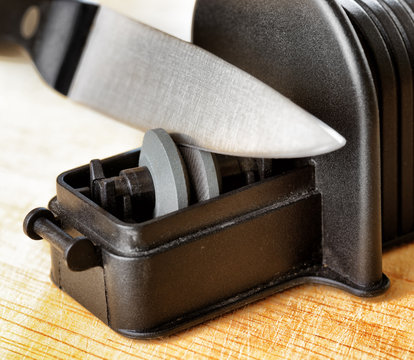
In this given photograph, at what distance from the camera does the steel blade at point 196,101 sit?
27.0 inches

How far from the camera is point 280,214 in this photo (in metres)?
0.76

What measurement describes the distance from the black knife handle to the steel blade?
A: 0.16m

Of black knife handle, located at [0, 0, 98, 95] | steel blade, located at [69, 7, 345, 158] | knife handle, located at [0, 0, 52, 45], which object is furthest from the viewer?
knife handle, located at [0, 0, 52, 45]

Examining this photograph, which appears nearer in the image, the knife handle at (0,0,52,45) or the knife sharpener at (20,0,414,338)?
the knife sharpener at (20,0,414,338)

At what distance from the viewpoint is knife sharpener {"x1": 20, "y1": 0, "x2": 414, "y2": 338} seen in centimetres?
70

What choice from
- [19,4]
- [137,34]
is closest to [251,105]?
[137,34]

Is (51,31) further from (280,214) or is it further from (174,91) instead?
(280,214)

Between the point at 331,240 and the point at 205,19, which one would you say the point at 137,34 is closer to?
the point at 205,19

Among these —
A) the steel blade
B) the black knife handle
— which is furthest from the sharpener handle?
the black knife handle

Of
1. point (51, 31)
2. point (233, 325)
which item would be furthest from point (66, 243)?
point (51, 31)

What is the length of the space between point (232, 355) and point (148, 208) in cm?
17

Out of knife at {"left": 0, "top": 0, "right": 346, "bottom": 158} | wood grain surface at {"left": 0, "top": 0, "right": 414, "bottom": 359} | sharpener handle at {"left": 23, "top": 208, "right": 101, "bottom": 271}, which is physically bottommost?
wood grain surface at {"left": 0, "top": 0, "right": 414, "bottom": 359}

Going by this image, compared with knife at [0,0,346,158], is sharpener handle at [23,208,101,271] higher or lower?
lower

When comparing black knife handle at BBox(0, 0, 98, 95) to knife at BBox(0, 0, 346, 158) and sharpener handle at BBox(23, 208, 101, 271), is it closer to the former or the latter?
knife at BBox(0, 0, 346, 158)
